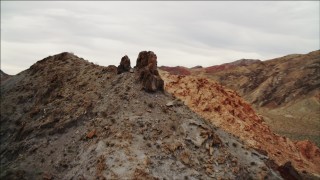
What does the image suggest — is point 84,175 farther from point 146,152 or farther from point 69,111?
point 69,111

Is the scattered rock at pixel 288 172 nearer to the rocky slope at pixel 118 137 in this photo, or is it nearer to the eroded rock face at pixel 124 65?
the rocky slope at pixel 118 137

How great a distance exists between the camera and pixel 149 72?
19.9 metres

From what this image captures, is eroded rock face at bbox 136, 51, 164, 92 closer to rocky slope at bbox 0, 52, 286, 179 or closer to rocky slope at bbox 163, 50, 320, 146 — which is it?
rocky slope at bbox 0, 52, 286, 179

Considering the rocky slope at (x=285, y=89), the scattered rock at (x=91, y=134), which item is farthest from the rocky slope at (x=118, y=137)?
the rocky slope at (x=285, y=89)

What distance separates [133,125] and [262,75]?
58.2 meters

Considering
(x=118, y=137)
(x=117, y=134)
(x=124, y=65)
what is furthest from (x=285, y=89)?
(x=118, y=137)

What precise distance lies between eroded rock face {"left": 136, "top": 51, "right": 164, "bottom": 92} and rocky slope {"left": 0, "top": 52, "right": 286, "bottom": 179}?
0.05m

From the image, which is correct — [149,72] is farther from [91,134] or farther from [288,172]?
[288,172]

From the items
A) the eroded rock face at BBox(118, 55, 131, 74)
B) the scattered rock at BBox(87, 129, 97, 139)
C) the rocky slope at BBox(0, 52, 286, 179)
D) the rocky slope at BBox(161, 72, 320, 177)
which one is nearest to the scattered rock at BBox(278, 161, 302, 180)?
the rocky slope at BBox(0, 52, 286, 179)

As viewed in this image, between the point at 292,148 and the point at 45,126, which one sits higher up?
the point at 45,126

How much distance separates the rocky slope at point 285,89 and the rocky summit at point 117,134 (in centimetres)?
2289

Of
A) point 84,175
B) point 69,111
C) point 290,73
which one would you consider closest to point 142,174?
point 84,175

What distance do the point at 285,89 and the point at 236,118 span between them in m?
41.3

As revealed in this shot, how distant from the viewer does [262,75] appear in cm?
7156
